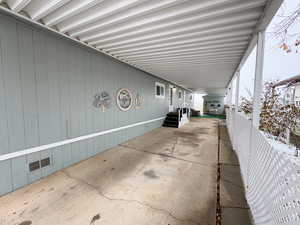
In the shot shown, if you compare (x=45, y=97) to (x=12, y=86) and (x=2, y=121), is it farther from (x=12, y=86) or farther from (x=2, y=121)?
(x=2, y=121)

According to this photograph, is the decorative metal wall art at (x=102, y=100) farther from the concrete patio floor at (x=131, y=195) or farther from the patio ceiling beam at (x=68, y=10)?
the patio ceiling beam at (x=68, y=10)

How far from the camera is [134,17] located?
2.03 metres

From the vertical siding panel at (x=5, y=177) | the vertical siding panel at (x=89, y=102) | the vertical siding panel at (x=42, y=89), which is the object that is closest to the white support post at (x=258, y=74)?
the vertical siding panel at (x=89, y=102)

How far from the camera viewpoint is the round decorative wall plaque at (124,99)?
14.5 feet

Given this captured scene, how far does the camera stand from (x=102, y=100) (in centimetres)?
376

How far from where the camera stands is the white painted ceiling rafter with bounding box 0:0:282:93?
176cm

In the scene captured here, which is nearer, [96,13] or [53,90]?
[96,13]

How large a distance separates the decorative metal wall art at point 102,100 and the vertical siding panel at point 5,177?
6.67 feet

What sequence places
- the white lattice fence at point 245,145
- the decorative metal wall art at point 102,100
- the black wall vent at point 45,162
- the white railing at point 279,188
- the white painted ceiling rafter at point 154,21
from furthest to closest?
the decorative metal wall art at point 102,100 → the black wall vent at point 45,162 → the white lattice fence at point 245,145 → the white painted ceiling rafter at point 154,21 → the white railing at point 279,188

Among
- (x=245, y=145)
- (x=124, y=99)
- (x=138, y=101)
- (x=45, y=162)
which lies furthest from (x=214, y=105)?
(x=45, y=162)

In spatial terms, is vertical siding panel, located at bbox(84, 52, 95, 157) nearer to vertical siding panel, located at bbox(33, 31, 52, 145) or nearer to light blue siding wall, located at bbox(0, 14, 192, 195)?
light blue siding wall, located at bbox(0, 14, 192, 195)

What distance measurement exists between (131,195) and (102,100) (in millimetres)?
2716

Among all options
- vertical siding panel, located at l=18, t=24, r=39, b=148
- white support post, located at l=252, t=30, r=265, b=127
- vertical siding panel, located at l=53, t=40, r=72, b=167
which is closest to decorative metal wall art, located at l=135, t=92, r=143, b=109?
vertical siding panel, located at l=53, t=40, r=72, b=167

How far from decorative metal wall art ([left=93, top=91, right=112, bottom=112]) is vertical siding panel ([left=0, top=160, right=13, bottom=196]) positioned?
2033 mm
